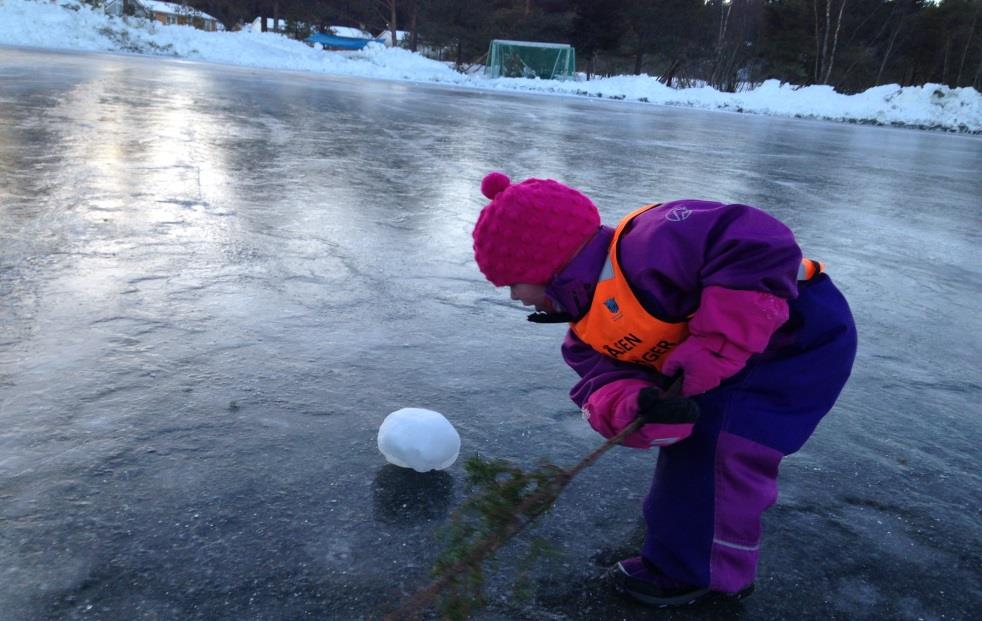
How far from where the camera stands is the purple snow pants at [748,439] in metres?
1.68

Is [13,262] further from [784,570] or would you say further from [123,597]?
[784,570]

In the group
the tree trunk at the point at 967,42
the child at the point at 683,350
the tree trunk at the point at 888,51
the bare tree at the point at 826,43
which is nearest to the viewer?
the child at the point at 683,350

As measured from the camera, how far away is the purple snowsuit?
5.37 ft

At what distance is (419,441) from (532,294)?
1.72 ft

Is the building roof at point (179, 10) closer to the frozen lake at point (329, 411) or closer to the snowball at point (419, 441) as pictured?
the frozen lake at point (329, 411)

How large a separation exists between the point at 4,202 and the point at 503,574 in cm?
387

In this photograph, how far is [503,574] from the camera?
1.71m

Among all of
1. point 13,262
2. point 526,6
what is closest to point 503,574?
point 13,262

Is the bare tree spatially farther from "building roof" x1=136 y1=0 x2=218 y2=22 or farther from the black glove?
"building roof" x1=136 y1=0 x2=218 y2=22

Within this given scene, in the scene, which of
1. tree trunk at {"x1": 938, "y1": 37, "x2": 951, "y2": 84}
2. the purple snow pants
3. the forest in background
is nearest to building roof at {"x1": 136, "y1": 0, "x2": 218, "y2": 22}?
the forest in background

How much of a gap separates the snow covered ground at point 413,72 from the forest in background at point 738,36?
7.00m

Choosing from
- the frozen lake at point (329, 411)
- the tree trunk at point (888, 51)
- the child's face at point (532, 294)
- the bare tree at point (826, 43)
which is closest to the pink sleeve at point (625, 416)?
the child's face at point (532, 294)

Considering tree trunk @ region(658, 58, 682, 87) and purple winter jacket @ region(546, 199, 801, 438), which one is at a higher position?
tree trunk @ region(658, 58, 682, 87)

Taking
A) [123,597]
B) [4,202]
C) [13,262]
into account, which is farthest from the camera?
[4,202]
